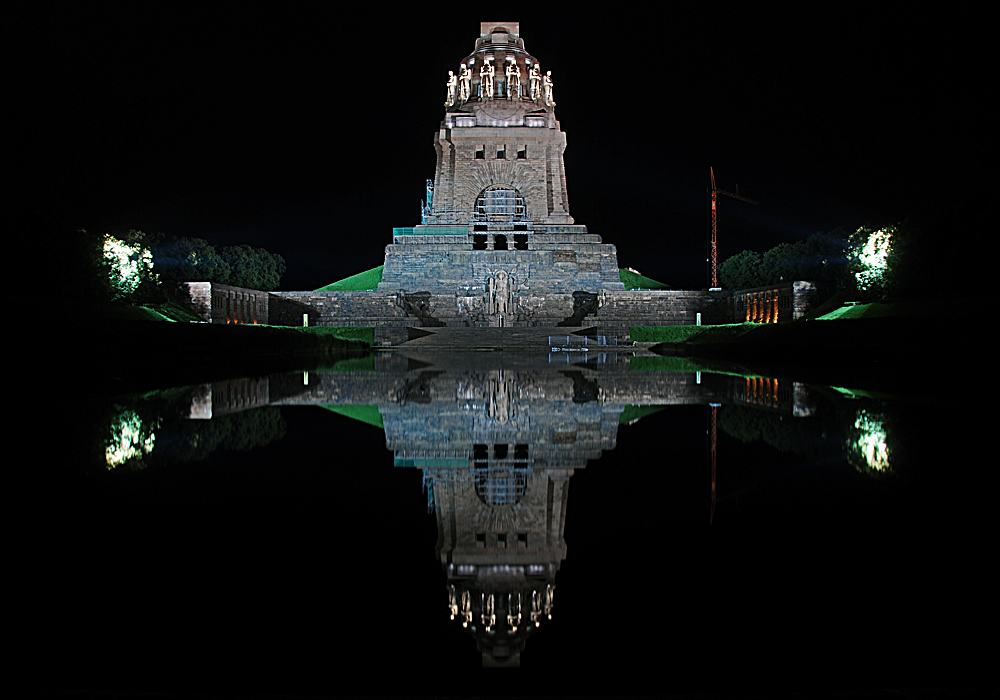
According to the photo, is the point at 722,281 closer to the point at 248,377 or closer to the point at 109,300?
the point at 109,300

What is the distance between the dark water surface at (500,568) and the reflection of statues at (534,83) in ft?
171

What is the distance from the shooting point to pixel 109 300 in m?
24.2

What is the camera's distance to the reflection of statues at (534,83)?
52031 millimetres

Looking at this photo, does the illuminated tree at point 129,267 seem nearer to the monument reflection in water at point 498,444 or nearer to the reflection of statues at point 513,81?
the monument reflection in water at point 498,444

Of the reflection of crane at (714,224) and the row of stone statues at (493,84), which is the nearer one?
the row of stone statues at (493,84)

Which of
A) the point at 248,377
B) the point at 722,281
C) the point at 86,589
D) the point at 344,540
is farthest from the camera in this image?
the point at 722,281

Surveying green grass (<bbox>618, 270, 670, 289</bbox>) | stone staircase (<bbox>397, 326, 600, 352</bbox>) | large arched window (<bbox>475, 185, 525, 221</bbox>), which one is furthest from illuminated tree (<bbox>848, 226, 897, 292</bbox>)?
green grass (<bbox>618, 270, 670, 289</bbox>)

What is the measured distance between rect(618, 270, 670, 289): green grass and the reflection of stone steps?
132 feet

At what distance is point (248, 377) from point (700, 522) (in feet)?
31.9

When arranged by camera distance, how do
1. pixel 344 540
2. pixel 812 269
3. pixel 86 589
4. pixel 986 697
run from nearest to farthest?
1. pixel 986 697
2. pixel 86 589
3. pixel 344 540
4. pixel 812 269

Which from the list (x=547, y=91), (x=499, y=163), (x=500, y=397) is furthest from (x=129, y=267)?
(x=547, y=91)

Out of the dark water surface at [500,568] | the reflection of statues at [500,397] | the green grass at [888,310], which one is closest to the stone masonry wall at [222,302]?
the reflection of statues at [500,397]

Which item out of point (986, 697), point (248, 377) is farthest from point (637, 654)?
point (248, 377)

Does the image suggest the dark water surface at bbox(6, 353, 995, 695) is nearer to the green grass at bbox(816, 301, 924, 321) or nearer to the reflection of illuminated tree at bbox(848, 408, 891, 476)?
the reflection of illuminated tree at bbox(848, 408, 891, 476)
